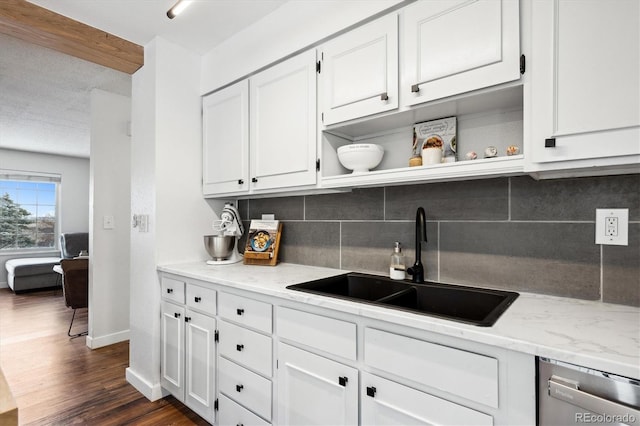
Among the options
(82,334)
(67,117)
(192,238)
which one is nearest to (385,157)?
(192,238)

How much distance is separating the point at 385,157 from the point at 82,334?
3.68 meters

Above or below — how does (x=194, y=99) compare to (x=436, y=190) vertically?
above

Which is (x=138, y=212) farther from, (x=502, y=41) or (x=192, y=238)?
(x=502, y=41)

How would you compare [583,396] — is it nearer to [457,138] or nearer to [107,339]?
[457,138]

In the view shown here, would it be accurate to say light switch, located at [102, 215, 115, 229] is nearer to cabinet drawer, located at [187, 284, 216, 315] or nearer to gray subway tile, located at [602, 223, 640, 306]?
cabinet drawer, located at [187, 284, 216, 315]

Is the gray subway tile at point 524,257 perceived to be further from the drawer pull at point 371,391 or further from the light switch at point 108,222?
the light switch at point 108,222

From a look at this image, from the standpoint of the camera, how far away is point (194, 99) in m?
2.51

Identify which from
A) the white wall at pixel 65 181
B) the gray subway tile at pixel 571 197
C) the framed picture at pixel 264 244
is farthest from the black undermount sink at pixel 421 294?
the white wall at pixel 65 181

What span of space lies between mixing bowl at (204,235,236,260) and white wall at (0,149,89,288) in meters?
5.76

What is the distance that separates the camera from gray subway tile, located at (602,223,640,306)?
1178 mm

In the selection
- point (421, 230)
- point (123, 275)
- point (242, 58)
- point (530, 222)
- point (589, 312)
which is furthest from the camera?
point (123, 275)

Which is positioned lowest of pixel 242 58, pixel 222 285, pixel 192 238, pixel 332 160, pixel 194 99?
pixel 222 285

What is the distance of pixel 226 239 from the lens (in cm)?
232

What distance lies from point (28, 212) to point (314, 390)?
23.6 feet
